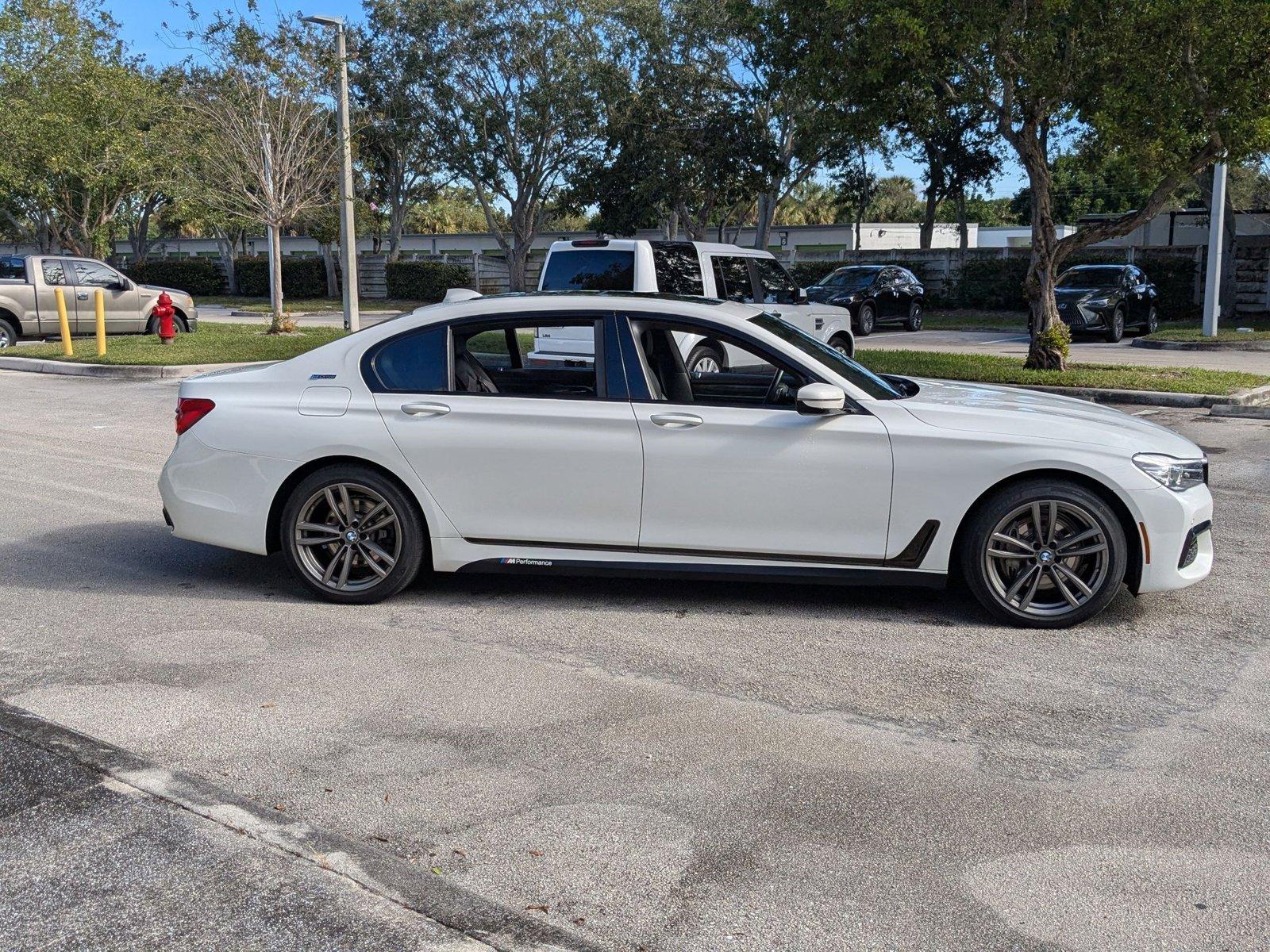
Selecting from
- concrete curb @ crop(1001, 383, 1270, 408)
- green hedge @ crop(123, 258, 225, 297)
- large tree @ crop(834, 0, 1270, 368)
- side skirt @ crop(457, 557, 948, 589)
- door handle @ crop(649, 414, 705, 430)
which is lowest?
side skirt @ crop(457, 557, 948, 589)

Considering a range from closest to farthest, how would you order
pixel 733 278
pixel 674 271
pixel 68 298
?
pixel 674 271
pixel 733 278
pixel 68 298

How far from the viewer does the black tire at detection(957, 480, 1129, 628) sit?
584 centimetres

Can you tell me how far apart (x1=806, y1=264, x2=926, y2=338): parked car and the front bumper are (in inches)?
875

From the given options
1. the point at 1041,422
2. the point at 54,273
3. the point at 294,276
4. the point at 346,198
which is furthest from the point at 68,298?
the point at 294,276

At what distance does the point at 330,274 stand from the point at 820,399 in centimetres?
4444

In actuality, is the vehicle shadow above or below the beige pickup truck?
below

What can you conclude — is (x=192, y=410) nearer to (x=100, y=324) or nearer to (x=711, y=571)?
(x=711, y=571)

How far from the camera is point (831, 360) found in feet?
21.1

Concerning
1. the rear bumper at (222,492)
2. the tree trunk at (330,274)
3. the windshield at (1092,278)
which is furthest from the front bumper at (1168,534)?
the tree trunk at (330,274)

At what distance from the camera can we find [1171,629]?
598 centimetres

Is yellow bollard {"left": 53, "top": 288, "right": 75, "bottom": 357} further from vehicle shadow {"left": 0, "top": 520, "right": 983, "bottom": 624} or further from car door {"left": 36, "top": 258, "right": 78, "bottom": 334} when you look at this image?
vehicle shadow {"left": 0, "top": 520, "right": 983, "bottom": 624}

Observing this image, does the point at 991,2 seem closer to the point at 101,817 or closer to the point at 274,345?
the point at 274,345

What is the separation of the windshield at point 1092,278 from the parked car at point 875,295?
3.61 meters

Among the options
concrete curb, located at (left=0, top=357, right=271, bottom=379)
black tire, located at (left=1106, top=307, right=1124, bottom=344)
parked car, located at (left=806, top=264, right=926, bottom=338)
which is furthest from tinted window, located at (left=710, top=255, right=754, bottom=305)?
black tire, located at (left=1106, top=307, right=1124, bottom=344)
